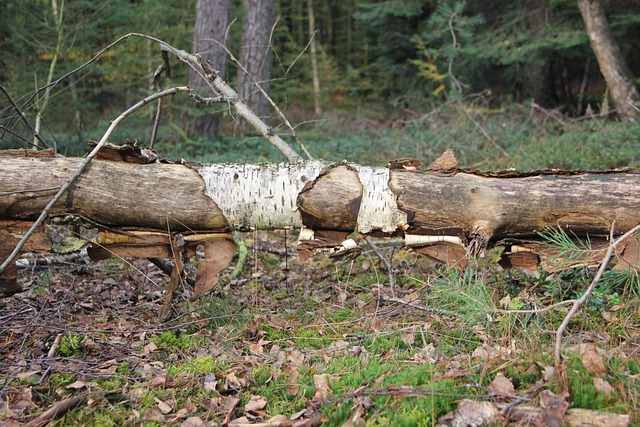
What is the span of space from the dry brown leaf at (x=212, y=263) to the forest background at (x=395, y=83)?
100 inches

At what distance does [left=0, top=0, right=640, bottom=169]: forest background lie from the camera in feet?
31.6

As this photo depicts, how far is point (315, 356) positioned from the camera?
10.7 feet

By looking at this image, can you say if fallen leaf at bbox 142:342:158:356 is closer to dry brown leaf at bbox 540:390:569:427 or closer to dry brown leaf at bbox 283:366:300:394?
dry brown leaf at bbox 283:366:300:394

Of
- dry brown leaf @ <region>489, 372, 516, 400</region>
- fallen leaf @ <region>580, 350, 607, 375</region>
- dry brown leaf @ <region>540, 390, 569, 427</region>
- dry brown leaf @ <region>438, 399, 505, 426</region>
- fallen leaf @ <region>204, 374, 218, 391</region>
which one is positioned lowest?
fallen leaf @ <region>204, 374, 218, 391</region>

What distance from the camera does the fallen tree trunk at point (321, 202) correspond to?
11.5ft

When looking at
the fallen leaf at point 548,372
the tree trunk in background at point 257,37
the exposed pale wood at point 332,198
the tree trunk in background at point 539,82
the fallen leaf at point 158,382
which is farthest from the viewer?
the tree trunk in background at point 539,82

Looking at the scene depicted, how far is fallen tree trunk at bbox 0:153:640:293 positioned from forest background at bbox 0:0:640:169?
7.92 ft

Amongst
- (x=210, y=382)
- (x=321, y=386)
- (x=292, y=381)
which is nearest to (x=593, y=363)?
(x=321, y=386)

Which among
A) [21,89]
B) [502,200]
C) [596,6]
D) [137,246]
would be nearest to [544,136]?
[596,6]

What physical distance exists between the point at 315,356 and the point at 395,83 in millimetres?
15652

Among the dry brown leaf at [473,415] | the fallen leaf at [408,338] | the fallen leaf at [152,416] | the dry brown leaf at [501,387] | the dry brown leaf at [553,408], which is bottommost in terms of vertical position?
the fallen leaf at [152,416]

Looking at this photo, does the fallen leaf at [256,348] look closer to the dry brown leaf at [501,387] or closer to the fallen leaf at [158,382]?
the fallen leaf at [158,382]

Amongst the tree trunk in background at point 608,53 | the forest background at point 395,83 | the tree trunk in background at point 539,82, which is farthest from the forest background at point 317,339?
the tree trunk in background at point 539,82

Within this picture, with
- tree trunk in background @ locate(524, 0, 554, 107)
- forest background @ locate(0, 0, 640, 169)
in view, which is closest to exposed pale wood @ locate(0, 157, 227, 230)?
forest background @ locate(0, 0, 640, 169)
